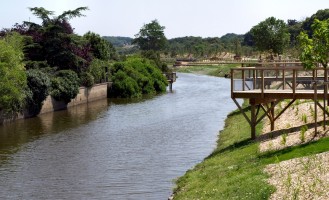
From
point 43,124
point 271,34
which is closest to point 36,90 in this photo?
point 43,124

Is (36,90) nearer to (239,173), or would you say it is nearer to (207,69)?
(239,173)

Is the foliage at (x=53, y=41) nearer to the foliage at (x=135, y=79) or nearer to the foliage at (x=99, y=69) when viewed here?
the foliage at (x=99, y=69)

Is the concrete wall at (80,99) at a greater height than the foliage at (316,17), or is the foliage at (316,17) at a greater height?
the foliage at (316,17)

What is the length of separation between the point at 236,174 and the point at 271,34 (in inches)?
2522

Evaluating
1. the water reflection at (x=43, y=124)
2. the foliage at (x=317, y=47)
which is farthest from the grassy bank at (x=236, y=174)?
the water reflection at (x=43, y=124)

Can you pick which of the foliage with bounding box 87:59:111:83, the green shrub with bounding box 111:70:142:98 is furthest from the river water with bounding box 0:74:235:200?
the green shrub with bounding box 111:70:142:98

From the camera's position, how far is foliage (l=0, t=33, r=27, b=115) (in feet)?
140

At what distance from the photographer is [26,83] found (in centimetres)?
4697

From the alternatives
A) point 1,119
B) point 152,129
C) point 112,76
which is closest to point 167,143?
point 152,129

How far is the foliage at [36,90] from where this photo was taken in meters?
48.9

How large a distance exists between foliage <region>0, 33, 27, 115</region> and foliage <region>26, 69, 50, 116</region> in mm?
2003

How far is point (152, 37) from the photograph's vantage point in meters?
179

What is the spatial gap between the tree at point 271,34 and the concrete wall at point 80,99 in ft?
83.3

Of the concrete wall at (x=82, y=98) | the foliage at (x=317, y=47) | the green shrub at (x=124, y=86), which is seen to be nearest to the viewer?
the foliage at (x=317, y=47)
